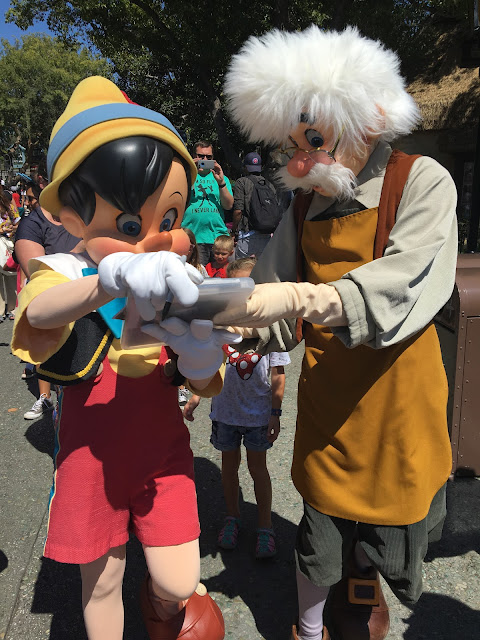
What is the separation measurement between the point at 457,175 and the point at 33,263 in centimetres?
1259

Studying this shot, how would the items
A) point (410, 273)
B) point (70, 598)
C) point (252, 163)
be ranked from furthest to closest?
point (252, 163) < point (70, 598) < point (410, 273)

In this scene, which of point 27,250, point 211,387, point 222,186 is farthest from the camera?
point 222,186

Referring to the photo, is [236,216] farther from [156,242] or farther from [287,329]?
[156,242]

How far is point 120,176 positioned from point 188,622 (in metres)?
1.55

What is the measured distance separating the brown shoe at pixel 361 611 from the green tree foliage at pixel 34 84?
3948 centimetres

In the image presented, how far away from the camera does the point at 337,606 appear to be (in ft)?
6.91

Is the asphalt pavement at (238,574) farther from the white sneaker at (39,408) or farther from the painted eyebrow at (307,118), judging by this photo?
the painted eyebrow at (307,118)

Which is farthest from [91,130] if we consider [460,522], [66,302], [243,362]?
[460,522]

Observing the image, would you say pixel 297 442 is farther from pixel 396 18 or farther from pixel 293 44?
pixel 396 18

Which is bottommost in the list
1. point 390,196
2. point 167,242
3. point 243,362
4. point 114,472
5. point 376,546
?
point 376,546

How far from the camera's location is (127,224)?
152cm

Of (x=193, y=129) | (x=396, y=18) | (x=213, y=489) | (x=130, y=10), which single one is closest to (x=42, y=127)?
(x=193, y=129)

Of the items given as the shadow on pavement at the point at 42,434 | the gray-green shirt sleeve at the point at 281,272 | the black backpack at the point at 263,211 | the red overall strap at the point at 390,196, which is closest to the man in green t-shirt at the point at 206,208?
the black backpack at the point at 263,211

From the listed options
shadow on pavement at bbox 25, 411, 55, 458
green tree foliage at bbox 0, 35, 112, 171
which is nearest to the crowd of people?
shadow on pavement at bbox 25, 411, 55, 458
